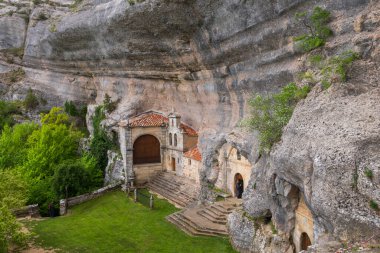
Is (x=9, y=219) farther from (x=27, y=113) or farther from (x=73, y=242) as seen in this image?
(x=27, y=113)

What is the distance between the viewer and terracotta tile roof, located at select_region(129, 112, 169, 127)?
3244cm

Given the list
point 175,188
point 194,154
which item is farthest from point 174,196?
point 194,154

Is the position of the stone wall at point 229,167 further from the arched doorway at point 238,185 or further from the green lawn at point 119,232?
the green lawn at point 119,232

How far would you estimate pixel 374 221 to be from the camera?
32.5ft

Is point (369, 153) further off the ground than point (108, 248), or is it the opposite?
point (369, 153)

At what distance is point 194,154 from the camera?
28.9m

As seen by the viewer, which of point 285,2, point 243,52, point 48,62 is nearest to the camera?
point 285,2

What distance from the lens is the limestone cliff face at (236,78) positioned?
11.1 meters

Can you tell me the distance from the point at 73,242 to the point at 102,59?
767 inches

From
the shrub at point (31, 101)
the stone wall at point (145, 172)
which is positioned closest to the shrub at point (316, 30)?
the stone wall at point (145, 172)

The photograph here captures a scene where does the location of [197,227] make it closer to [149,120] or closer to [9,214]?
[9,214]

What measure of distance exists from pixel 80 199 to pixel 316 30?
2030 centimetres

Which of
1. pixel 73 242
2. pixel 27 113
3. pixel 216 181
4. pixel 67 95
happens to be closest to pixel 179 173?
pixel 216 181

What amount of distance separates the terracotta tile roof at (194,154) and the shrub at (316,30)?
42.3 feet
